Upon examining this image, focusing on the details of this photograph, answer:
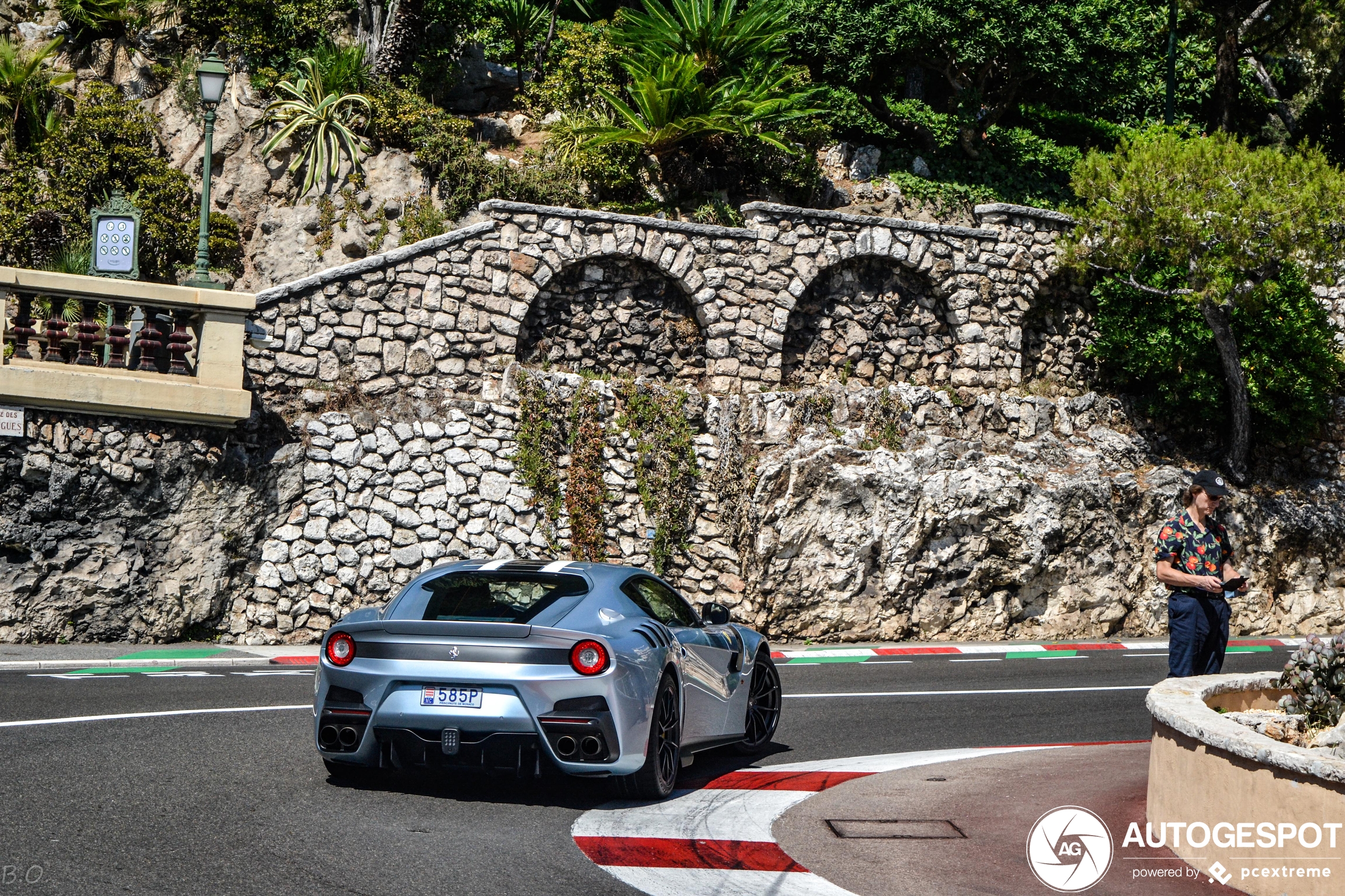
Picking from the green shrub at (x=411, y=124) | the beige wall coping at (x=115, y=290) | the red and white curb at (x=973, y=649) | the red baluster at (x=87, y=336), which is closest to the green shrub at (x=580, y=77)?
the green shrub at (x=411, y=124)

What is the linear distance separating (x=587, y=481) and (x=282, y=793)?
10.7 meters

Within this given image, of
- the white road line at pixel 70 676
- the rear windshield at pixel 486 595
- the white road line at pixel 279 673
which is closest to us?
the rear windshield at pixel 486 595

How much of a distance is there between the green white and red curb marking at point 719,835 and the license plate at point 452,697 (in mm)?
851

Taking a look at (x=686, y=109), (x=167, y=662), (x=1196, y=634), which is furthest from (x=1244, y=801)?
(x=686, y=109)

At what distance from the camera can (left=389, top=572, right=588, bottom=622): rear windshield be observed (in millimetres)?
7562

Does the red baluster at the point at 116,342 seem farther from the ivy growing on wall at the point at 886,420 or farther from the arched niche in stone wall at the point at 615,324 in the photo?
the ivy growing on wall at the point at 886,420

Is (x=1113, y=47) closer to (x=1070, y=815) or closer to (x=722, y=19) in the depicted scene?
(x=722, y=19)

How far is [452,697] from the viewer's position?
22.8 ft

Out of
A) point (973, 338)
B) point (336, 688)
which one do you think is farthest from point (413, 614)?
point (973, 338)

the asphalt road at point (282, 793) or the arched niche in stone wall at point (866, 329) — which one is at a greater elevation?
the arched niche in stone wall at point (866, 329)

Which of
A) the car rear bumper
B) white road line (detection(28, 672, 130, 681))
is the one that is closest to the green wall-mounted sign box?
white road line (detection(28, 672, 130, 681))

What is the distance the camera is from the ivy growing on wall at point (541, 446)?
696 inches

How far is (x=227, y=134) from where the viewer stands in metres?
22.0

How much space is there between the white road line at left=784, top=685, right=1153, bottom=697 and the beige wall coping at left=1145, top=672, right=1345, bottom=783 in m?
4.80
